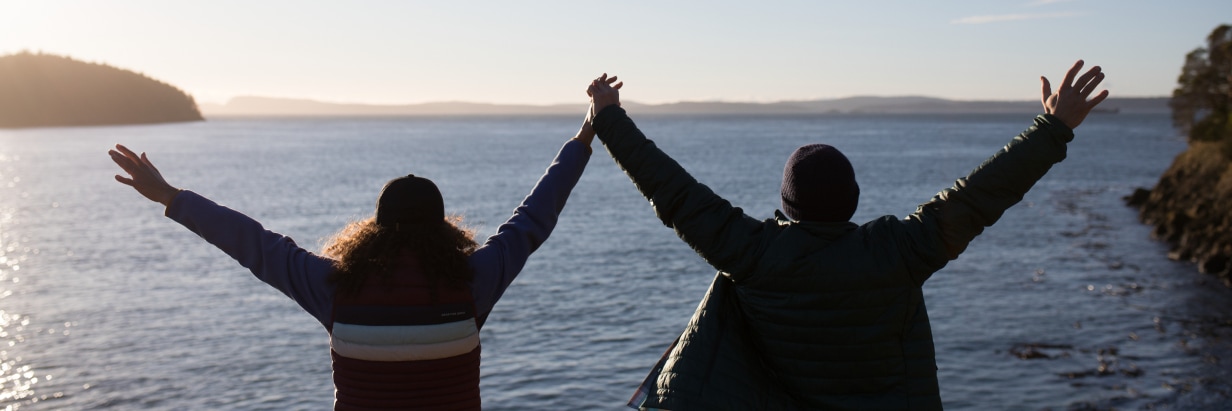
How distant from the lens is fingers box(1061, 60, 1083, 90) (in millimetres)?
3371

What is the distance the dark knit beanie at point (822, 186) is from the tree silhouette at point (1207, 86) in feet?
136

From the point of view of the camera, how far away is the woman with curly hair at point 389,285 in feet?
11.5

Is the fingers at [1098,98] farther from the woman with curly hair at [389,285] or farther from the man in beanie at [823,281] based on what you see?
the woman with curly hair at [389,285]

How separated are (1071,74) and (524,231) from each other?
6.25 feet

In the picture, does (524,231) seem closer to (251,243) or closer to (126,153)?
(251,243)

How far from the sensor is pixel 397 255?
3547 mm

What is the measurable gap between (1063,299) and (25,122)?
177417mm

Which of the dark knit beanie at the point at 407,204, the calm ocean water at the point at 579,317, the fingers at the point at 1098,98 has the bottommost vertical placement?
the calm ocean water at the point at 579,317

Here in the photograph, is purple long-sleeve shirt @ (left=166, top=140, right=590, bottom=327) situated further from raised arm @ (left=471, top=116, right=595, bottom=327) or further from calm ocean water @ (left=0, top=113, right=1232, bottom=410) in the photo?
calm ocean water @ (left=0, top=113, right=1232, bottom=410)

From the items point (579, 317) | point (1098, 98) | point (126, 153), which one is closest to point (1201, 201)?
point (579, 317)

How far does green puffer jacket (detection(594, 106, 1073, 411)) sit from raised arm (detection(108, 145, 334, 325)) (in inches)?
46.6

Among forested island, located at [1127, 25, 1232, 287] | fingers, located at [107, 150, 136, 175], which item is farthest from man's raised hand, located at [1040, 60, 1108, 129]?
forested island, located at [1127, 25, 1232, 287]

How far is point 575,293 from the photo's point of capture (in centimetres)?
2178

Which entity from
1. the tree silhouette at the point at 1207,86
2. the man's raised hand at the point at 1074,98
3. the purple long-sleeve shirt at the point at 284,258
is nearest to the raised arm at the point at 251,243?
the purple long-sleeve shirt at the point at 284,258
